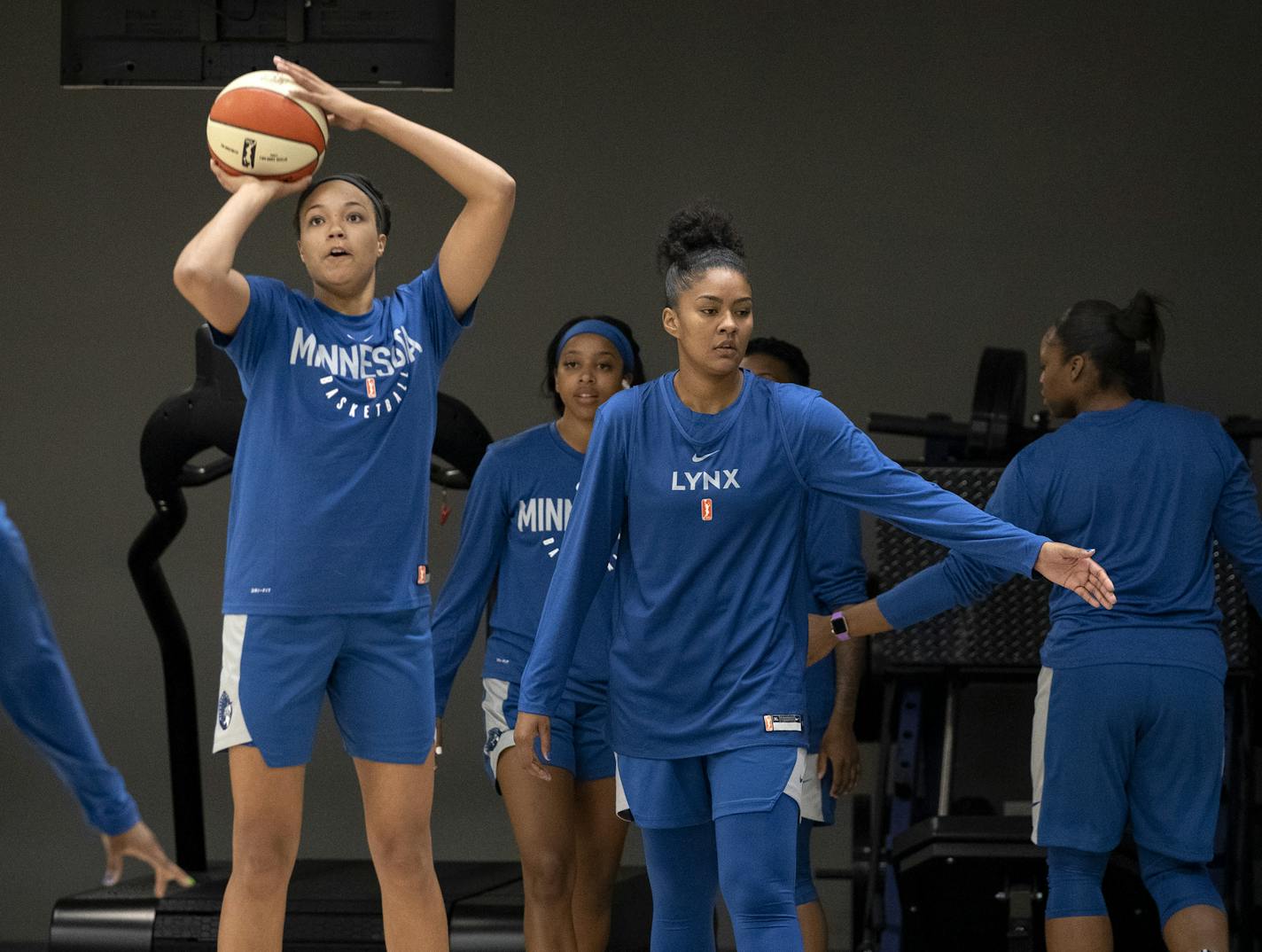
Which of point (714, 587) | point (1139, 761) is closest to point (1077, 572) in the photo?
point (714, 587)

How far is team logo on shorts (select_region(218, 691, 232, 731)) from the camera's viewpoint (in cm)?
346

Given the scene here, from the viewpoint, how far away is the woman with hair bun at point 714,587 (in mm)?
3479

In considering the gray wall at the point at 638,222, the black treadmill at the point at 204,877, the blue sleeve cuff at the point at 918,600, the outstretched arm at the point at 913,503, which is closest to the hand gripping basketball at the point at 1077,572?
the outstretched arm at the point at 913,503

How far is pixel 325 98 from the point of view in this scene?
3.55m

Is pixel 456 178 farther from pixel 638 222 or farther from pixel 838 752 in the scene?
pixel 638 222

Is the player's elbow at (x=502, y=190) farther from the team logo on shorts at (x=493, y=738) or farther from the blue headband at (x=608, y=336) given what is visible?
the team logo on shorts at (x=493, y=738)

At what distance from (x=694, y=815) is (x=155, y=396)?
12.5 feet

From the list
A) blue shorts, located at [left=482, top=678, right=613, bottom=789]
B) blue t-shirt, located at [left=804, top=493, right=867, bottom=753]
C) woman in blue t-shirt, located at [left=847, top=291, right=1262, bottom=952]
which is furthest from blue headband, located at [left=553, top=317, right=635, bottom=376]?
woman in blue t-shirt, located at [left=847, top=291, right=1262, bottom=952]

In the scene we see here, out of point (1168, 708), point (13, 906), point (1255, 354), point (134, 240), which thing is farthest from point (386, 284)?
point (1168, 708)

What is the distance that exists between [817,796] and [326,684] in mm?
1361

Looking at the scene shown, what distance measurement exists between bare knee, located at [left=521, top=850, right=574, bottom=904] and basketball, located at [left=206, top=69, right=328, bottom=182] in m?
1.62

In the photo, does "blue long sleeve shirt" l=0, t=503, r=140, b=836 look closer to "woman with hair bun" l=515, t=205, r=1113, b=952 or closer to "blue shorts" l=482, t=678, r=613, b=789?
"woman with hair bun" l=515, t=205, r=1113, b=952

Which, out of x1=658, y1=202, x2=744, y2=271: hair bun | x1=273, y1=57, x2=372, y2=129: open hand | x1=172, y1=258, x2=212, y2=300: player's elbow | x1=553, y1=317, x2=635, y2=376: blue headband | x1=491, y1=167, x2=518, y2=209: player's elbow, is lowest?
x1=553, y1=317, x2=635, y2=376: blue headband

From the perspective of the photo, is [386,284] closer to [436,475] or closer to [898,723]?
[436,475]
